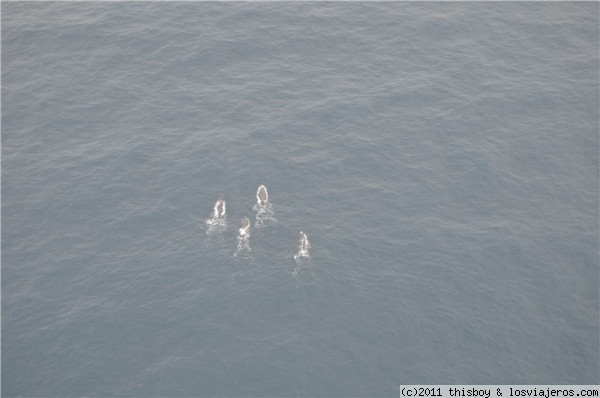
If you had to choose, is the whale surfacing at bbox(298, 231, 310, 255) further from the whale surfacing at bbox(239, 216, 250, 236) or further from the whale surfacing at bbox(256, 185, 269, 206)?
the whale surfacing at bbox(256, 185, 269, 206)

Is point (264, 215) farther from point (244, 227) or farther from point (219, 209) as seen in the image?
point (219, 209)

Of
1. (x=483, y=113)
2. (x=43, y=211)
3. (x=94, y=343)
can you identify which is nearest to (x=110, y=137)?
(x=43, y=211)

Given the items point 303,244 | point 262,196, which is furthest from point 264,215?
point 303,244

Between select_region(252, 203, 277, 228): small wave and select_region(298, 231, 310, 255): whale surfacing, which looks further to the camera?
select_region(252, 203, 277, 228): small wave

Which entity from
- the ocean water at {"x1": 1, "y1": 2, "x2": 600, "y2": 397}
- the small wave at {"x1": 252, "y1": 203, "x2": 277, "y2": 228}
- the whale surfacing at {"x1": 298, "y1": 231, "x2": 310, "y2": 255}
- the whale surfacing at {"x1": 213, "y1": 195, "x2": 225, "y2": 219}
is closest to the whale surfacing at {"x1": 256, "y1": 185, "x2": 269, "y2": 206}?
the small wave at {"x1": 252, "y1": 203, "x2": 277, "y2": 228}

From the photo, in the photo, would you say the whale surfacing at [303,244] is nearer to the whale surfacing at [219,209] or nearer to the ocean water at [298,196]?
the ocean water at [298,196]
